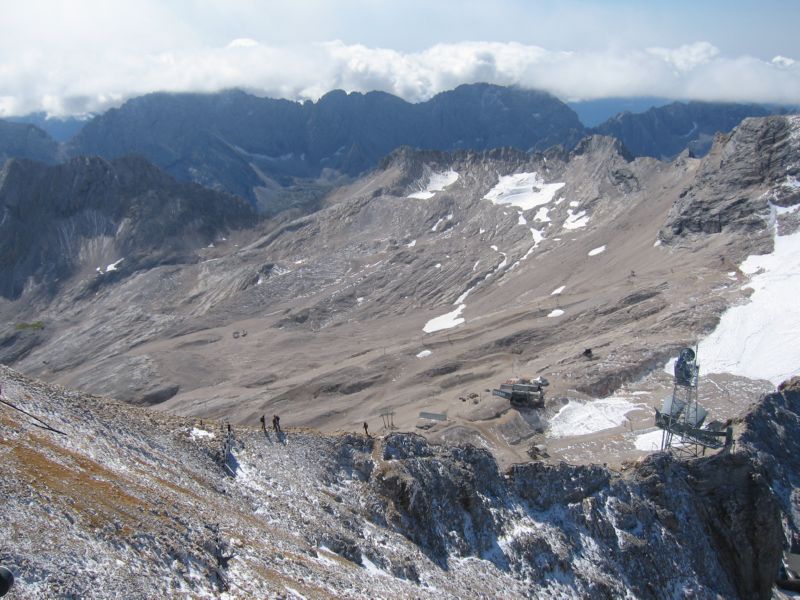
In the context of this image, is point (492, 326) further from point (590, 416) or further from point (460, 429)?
point (460, 429)

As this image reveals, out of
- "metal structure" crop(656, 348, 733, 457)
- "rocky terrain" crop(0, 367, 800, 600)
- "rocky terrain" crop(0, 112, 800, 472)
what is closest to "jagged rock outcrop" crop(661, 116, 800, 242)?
"rocky terrain" crop(0, 112, 800, 472)

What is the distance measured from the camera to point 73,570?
23375 mm

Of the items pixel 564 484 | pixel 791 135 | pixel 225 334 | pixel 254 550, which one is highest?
pixel 791 135

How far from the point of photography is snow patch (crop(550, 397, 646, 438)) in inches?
3027

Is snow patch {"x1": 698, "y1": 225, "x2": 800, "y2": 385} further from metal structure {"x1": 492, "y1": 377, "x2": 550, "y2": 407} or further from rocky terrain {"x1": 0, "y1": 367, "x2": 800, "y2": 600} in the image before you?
rocky terrain {"x1": 0, "y1": 367, "x2": 800, "y2": 600}

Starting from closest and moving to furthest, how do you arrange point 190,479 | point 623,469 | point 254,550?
point 254,550 → point 190,479 → point 623,469

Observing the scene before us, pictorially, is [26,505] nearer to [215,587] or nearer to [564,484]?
[215,587]

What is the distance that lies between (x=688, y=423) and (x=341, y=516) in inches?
1382

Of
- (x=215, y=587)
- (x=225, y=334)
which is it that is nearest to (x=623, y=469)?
(x=215, y=587)

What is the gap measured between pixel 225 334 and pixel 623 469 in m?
130

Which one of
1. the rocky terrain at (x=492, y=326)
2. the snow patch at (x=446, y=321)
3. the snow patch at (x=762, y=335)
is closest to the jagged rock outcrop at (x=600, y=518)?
the rocky terrain at (x=492, y=326)

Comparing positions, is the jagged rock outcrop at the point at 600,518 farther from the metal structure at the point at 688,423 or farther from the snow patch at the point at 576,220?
the snow patch at the point at 576,220

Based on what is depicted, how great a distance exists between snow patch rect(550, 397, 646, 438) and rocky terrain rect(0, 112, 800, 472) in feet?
1.52

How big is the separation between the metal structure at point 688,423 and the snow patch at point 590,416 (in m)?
13.0
